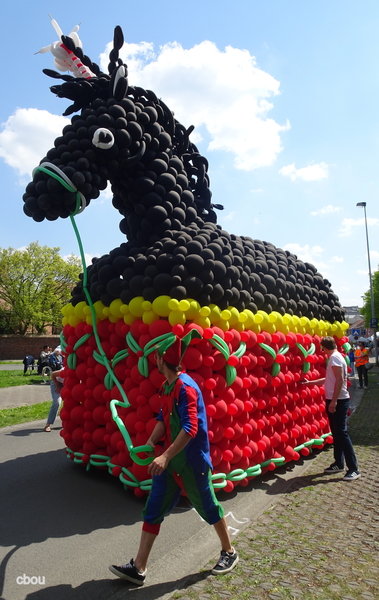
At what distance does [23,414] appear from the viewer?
388 inches

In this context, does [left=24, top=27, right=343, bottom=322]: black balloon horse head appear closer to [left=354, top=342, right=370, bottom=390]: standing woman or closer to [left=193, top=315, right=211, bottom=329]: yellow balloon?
[left=193, top=315, right=211, bottom=329]: yellow balloon

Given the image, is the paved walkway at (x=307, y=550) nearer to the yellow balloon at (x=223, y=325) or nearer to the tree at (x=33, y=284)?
the yellow balloon at (x=223, y=325)

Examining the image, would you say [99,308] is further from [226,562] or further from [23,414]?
[23,414]

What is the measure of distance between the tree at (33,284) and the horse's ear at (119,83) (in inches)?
1364

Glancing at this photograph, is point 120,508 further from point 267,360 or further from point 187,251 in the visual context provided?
point 187,251

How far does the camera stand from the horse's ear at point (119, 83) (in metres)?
4.64

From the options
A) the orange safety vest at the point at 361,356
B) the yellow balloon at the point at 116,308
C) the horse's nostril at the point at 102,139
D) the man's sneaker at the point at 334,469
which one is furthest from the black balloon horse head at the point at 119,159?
the orange safety vest at the point at 361,356

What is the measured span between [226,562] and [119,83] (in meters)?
4.58

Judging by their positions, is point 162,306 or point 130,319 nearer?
point 162,306

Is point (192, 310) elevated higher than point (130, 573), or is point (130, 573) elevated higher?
point (192, 310)

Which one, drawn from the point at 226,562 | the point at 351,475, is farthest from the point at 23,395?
the point at 226,562

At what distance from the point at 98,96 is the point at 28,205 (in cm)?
158

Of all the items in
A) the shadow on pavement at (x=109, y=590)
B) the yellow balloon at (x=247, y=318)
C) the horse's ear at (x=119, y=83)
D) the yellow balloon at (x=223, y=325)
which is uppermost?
the horse's ear at (x=119, y=83)

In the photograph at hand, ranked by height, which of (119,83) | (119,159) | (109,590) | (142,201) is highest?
(119,83)
